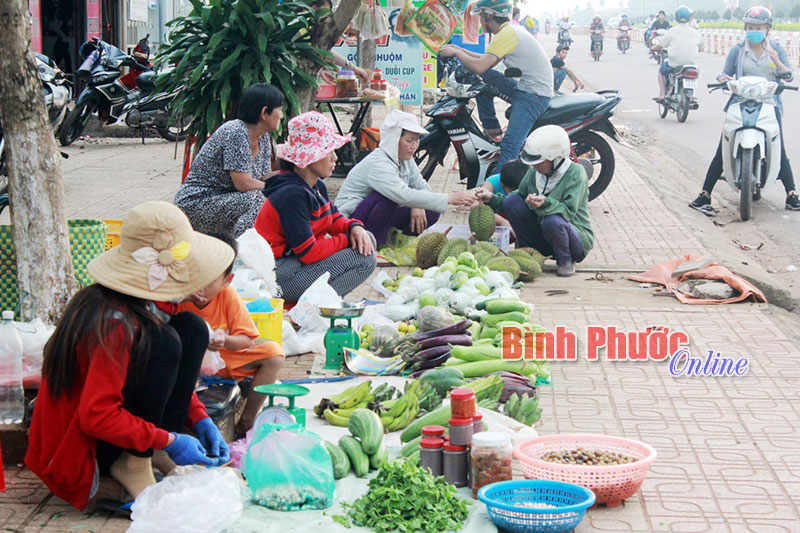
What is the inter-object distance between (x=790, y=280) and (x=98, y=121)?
10.8m

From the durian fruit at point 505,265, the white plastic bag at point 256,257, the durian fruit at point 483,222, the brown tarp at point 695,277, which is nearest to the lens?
the white plastic bag at point 256,257

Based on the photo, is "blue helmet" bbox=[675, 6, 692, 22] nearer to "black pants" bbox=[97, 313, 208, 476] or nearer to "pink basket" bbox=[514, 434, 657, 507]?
"pink basket" bbox=[514, 434, 657, 507]

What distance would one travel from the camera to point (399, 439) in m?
4.26

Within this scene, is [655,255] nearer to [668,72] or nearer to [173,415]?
[173,415]

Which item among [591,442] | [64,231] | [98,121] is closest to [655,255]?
[591,442]

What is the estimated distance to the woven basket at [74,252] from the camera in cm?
493

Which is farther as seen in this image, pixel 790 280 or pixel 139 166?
pixel 139 166

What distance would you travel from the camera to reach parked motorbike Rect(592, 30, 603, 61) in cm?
3881

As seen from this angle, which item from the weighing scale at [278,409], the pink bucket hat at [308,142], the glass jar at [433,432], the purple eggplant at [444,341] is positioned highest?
the pink bucket hat at [308,142]

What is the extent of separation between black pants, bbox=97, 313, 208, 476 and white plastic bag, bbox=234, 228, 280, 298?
189cm

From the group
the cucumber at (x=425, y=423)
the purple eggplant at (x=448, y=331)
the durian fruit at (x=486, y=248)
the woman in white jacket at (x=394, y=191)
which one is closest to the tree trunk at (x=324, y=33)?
the woman in white jacket at (x=394, y=191)

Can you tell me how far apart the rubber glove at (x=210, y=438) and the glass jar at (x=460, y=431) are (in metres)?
0.88

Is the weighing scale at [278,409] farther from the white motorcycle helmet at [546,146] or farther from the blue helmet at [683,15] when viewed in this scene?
the blue helmet at [683,15]

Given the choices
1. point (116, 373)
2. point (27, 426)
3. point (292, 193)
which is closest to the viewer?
point (116, 373)
